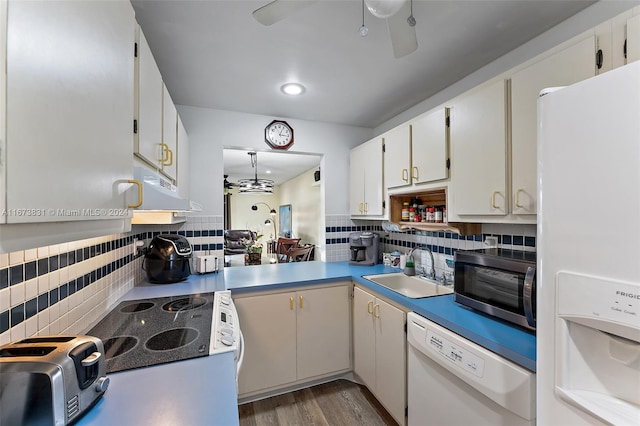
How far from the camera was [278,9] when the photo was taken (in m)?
1.00

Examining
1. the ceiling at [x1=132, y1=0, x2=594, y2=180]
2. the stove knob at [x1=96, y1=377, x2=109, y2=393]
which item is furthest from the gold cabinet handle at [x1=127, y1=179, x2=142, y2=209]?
the ceiling at [x1=132, y1=0, x2=594, y2=180]

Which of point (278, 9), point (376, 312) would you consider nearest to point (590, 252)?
point (278, 9)

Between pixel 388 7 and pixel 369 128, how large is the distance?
2.09 m

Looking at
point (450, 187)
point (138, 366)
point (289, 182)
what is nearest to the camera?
point (138, 366)

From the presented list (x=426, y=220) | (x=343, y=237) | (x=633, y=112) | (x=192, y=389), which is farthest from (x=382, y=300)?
(x=633, y=112)

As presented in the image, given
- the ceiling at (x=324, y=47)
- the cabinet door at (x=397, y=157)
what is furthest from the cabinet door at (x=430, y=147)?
the ceiling at (x=324, y=47)

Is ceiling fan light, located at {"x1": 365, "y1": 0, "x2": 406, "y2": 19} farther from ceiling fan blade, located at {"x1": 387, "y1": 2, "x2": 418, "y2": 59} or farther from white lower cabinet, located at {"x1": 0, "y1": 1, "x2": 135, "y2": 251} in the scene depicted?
white lower cabinet, located at {"x1": 0, "y1": 1, "x2": 135, "y2": 251}

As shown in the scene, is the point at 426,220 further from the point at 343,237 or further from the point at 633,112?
the point at 633,112

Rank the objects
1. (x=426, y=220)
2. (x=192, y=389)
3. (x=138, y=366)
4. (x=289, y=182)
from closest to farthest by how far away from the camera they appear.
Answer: (x=192, y=389) → (x=138, y=366) → (x=426, y=220) → (x=289, y=182)

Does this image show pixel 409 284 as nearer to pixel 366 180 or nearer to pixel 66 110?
pixel 366 180

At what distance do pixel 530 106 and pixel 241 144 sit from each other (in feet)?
6.88

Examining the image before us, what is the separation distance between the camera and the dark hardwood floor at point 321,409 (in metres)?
1.81

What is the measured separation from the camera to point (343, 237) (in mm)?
2846

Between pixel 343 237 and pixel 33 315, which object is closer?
pixel 33 315
